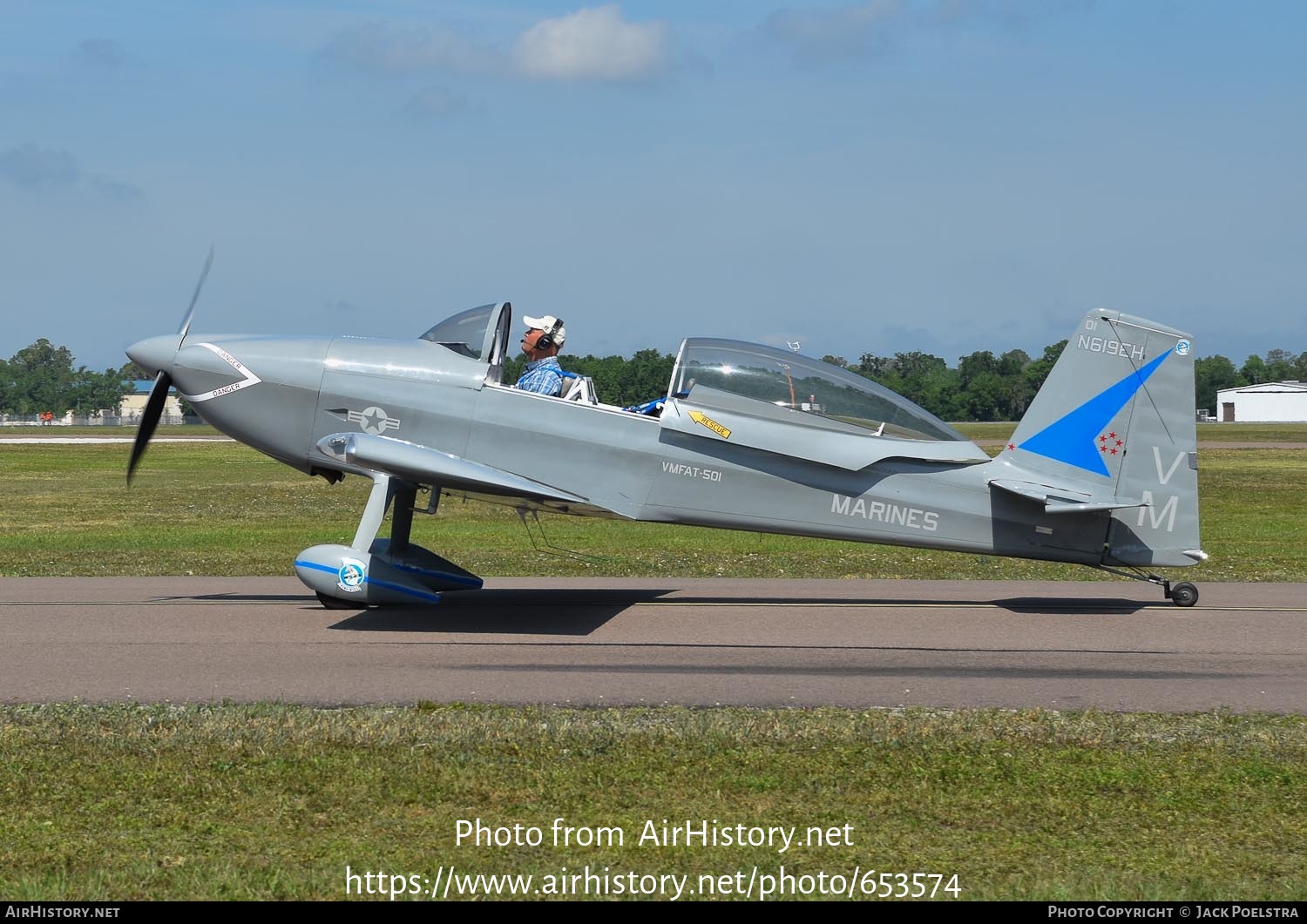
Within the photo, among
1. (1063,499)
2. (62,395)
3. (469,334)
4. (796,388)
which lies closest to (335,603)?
(469,334)

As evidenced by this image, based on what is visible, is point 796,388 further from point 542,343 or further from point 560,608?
point 560,608

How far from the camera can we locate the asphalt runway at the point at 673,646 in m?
8.18

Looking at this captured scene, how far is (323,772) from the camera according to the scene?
616cm

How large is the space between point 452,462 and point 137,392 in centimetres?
17500

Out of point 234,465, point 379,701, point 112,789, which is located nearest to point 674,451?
point 379,701

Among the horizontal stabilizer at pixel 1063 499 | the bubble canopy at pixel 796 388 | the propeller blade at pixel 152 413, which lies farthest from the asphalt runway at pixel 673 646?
the bubble canopy at pixel 796 388

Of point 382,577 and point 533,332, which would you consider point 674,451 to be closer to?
point 533,332

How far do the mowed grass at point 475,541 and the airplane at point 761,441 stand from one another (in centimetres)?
368

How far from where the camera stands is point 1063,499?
11172 mm

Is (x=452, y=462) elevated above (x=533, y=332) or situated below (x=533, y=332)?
below

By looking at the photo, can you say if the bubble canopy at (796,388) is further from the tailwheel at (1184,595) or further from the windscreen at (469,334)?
the tailwheel at (1184,595)

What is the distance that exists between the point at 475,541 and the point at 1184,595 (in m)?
10.4

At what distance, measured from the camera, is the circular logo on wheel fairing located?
10.6 metres

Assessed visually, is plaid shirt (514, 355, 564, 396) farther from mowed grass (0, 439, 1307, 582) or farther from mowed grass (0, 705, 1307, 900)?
mowed grass (0, 705, 1307, 900)
